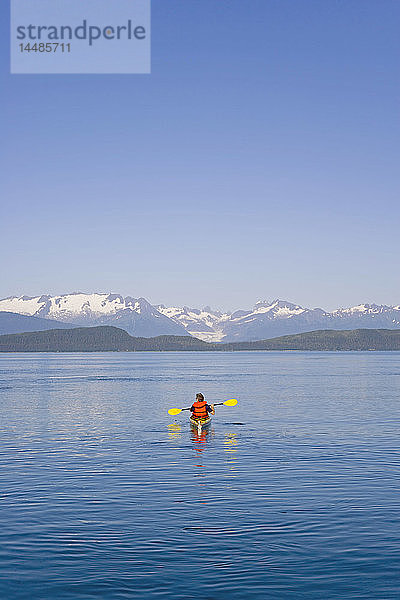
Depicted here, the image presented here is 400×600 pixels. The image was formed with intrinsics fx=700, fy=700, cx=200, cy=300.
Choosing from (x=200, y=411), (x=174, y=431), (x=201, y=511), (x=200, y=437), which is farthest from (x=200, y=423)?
(x=201, y=511)

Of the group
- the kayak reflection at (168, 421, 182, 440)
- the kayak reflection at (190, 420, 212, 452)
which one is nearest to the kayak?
the kayak reflection at (190, 420, 212, 452)

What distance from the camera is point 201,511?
28.4 metres

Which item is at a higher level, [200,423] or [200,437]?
[200,423]

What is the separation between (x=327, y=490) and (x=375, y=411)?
3965 centimetres

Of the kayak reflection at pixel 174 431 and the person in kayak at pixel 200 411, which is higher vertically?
the person in kayak at pixel 200 411

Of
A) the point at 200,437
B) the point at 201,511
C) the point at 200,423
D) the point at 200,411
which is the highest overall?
the point at 200,411

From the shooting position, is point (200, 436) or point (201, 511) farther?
point (200, 436)

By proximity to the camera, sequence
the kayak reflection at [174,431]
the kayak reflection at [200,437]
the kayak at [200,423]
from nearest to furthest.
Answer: the kayak reflection at [200,437]
the kayak reflection at [174,431]
the kayak at [200,423]

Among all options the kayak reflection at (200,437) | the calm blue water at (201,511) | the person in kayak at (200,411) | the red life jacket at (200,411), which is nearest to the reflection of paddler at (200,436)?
the kayak reflection at (200,437)

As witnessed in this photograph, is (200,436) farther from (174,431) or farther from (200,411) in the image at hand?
(174,431)

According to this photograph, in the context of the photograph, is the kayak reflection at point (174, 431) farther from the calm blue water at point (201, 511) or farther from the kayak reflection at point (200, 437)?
the kayak reflection at point (200, 437)

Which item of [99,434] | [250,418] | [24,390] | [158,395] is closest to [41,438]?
[99,434]

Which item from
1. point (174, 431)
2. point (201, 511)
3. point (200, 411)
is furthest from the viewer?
point (174, 431)

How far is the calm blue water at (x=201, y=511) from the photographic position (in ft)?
66.6
